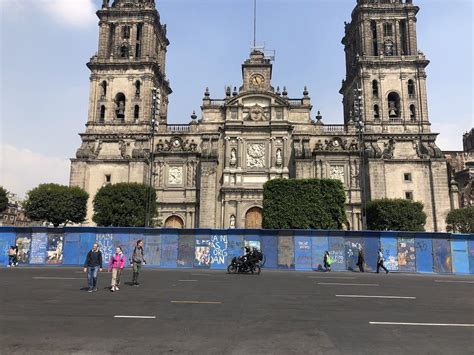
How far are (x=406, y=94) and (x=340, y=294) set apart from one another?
1505 inches

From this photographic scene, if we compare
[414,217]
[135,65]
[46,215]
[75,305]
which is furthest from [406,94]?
[75,305]

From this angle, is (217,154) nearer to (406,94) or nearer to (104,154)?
(104,154)

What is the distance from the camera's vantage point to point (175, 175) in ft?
145

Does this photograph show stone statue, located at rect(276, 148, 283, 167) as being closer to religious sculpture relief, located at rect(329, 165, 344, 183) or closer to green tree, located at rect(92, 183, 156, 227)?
religious sculpture relief, located at rect(329, 165, 344, 183)

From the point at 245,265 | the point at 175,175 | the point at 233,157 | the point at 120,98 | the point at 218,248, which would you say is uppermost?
the point at 120,98

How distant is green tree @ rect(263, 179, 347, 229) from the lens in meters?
33.2

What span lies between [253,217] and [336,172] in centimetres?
1072

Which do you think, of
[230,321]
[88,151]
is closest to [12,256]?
[88,151]

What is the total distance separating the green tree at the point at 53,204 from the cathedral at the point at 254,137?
5.68m

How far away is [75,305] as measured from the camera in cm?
1097

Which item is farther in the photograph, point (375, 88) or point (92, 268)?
point (375, 88)

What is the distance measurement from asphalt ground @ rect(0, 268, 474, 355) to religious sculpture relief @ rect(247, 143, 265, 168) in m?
29.4

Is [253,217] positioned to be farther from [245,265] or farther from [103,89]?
[103,89]

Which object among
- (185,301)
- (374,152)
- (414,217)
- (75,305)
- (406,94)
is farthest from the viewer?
(406,94)
